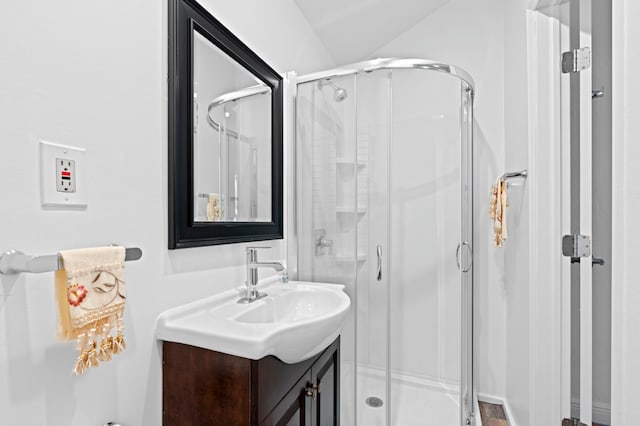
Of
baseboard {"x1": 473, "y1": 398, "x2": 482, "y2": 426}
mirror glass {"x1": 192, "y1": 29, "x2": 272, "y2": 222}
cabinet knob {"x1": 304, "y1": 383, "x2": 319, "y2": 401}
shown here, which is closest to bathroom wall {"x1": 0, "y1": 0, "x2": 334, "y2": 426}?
mirror glass {"x1": 192, "y1": 29, "x2": 272, "y2": 222}

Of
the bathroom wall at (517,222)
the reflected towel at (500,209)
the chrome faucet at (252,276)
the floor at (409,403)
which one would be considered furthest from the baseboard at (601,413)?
the chrome faucet at (252,276)

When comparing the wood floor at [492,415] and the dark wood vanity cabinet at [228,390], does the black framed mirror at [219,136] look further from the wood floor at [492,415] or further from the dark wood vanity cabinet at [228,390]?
the wood floor at [492,415]

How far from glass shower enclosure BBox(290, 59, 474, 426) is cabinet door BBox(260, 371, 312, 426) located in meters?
0.63

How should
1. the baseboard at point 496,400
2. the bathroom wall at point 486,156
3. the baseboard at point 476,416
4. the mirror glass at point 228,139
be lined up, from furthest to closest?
the bathroom wall at point 486,156 < the baseboard at point 496,400 < the baseboard at point 476,416 < the mirror glass at point 228,139

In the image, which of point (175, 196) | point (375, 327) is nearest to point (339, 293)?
point (375, 327)

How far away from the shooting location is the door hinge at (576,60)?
140cm

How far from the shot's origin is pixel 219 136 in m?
1.38

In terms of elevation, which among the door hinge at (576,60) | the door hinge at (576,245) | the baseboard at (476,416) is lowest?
the baseboard at (476,416)

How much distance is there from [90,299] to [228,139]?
852mm

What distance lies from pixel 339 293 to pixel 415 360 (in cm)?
76

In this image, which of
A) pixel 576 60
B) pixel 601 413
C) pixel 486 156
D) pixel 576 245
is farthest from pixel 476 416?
pixel 576 60

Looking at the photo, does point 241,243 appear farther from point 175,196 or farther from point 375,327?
point 375,327

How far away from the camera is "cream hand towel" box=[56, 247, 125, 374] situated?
0.72 m

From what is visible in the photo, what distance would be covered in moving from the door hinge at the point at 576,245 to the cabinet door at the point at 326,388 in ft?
3.53
